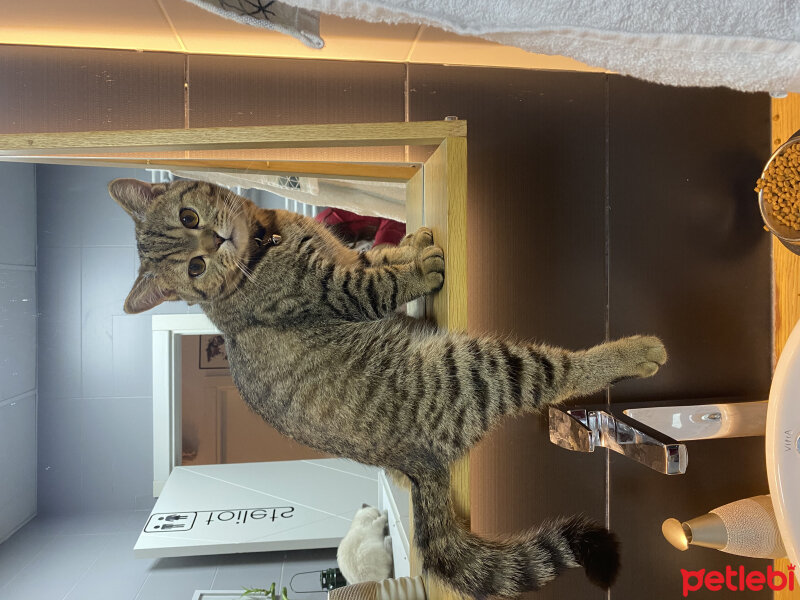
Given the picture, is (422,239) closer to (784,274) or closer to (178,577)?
(178,577)

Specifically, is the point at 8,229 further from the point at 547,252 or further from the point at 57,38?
the point at 547,252

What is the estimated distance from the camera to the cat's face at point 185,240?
29.1 inches

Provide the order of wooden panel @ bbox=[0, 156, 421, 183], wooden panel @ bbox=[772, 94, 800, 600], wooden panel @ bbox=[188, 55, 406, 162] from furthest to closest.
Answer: wooden panel @ bbox=[772, 94, 800, 600] < wooden panel @ bbox=[188, 55, 406, 162] < wooden panel @ bbox=[0, 156, 421, 183]

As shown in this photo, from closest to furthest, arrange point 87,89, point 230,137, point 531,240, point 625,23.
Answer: point 625,23
point 230,137
point 87,89
point 531,240

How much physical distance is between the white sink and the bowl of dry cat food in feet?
1.15

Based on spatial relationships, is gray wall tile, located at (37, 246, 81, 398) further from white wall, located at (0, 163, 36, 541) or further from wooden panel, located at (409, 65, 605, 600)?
wooden panel, located at (409, 65, 605, 600)

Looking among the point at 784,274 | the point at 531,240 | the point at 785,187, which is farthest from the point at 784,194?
the point at 531,240

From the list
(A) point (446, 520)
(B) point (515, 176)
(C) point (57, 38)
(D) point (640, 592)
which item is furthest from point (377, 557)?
(C) point (57, 38)

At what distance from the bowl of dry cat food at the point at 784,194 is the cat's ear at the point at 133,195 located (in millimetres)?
1063

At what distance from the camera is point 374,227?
0.87m

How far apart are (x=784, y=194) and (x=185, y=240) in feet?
3.36

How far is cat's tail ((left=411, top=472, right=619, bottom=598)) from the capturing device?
2.31ft

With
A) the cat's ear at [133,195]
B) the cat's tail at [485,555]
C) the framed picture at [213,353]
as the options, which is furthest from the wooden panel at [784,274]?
the cat's ear at [133,195]

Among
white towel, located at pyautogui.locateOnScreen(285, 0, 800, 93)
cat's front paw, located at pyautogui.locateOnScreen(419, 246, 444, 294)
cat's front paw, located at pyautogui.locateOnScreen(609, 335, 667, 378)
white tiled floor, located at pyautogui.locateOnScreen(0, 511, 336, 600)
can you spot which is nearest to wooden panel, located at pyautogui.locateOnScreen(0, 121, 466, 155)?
cat's front paw, located at pyautogui.locateOnScreen(419, 246, 444, 294)
